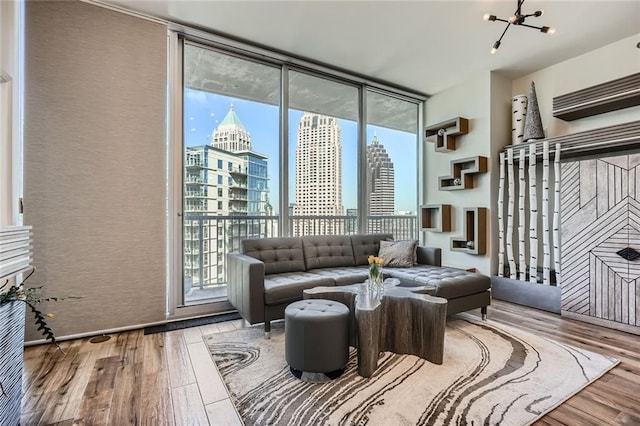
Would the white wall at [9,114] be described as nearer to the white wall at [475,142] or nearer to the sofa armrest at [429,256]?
the sofa armrest at [429,256]

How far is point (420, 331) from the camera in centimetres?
241

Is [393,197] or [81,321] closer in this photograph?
[81,321]

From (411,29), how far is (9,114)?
12.2ft

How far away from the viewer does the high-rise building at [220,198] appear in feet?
11.8

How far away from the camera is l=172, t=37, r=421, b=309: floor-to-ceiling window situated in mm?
3598

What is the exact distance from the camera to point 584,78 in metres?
3.89

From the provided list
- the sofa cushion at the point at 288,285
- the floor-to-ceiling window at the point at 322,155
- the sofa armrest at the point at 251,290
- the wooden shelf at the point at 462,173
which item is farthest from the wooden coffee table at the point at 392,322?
the wooden shelf at the point at 462,173

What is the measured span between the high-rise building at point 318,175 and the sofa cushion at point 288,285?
3.98 ft

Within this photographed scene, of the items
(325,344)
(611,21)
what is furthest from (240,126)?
(611,21)

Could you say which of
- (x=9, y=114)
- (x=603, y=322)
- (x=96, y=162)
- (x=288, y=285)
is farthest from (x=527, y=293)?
(x=9, y=114)

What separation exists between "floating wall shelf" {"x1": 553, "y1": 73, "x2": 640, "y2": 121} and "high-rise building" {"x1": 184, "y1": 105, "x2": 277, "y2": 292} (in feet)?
12.1

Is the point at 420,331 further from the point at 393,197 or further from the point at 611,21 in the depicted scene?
the point at 611,21

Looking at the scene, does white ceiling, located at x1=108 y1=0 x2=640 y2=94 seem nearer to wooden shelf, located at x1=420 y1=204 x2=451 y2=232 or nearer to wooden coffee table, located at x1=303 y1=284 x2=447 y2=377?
wooden shelf, located at x1=420 y1=204 x2=451 y2=232

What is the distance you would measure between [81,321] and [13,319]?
1.52 metres
